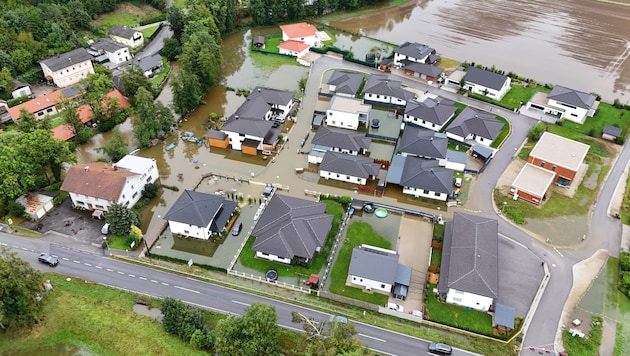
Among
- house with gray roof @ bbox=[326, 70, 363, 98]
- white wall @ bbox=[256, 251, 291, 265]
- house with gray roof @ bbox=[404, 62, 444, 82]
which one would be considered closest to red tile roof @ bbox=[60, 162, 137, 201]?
white wall @ bbox=[256, 251, 291, 265]

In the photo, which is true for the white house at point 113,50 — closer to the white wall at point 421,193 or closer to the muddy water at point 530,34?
the muddy water at point 530,34

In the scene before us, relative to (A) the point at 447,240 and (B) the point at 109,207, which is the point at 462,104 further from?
(B) the point at 109,207

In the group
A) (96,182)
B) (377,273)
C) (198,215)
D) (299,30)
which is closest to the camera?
(377,273)

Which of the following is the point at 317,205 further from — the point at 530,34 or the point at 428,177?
the point at 530,34

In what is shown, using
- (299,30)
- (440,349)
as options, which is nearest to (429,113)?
(440,349)

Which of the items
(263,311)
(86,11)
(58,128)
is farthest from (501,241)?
(86,11)

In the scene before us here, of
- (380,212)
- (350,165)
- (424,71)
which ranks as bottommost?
(380,212)

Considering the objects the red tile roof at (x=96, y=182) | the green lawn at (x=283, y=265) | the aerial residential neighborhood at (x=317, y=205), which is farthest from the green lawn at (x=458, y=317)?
the red tile roof at (x=96, y=182)
